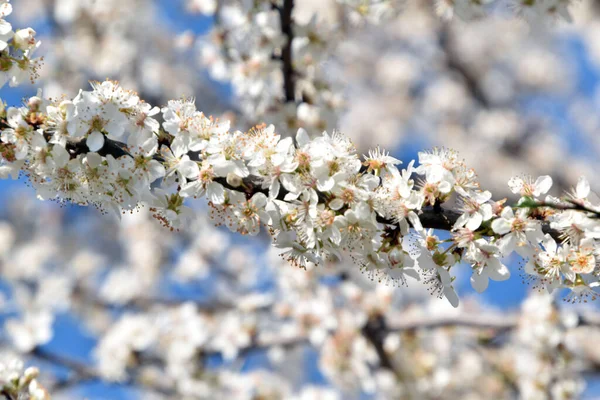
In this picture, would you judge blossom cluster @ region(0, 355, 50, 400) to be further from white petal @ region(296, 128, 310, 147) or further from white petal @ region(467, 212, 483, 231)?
white petal @ region(467, 212, 483, 231)

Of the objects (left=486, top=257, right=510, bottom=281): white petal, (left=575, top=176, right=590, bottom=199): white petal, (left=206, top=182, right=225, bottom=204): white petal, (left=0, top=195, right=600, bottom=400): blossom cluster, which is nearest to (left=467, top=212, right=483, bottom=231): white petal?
(left=486, top=257, right=510, bottom=281): white petal

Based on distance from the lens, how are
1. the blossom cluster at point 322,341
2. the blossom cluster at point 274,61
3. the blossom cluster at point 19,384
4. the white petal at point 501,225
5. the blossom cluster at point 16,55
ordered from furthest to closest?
the blossom cluster at point 322,341, the blossom cluster at point 274,61, the blossom cluster at point 19,384, the blossom cluster at point 16,55, the white petal at point 501,225

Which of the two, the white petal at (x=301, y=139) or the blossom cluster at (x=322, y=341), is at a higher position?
the blossom cluster at (x=322, y=341)

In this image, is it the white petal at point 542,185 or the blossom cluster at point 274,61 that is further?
the blossom cluster at point 274,61

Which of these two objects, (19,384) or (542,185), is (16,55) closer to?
(19,384)

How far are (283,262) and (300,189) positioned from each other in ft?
9.59

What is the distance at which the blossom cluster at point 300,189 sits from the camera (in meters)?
1.63

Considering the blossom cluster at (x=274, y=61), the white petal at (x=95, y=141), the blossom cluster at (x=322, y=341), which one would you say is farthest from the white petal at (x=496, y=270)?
the blossom cluster at (x=322, y=341)

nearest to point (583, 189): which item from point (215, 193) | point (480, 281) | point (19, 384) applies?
point (480, 281)

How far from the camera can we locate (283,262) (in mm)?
4508

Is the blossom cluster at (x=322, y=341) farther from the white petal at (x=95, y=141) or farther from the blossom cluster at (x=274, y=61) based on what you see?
the white petal at (x=95, y=141)

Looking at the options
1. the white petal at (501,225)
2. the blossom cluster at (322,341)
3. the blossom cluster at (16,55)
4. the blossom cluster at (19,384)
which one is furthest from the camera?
the blossom cluster at (322,341)

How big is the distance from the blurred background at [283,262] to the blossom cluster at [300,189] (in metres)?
0.15

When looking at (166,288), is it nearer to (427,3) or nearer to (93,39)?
(93,39)
